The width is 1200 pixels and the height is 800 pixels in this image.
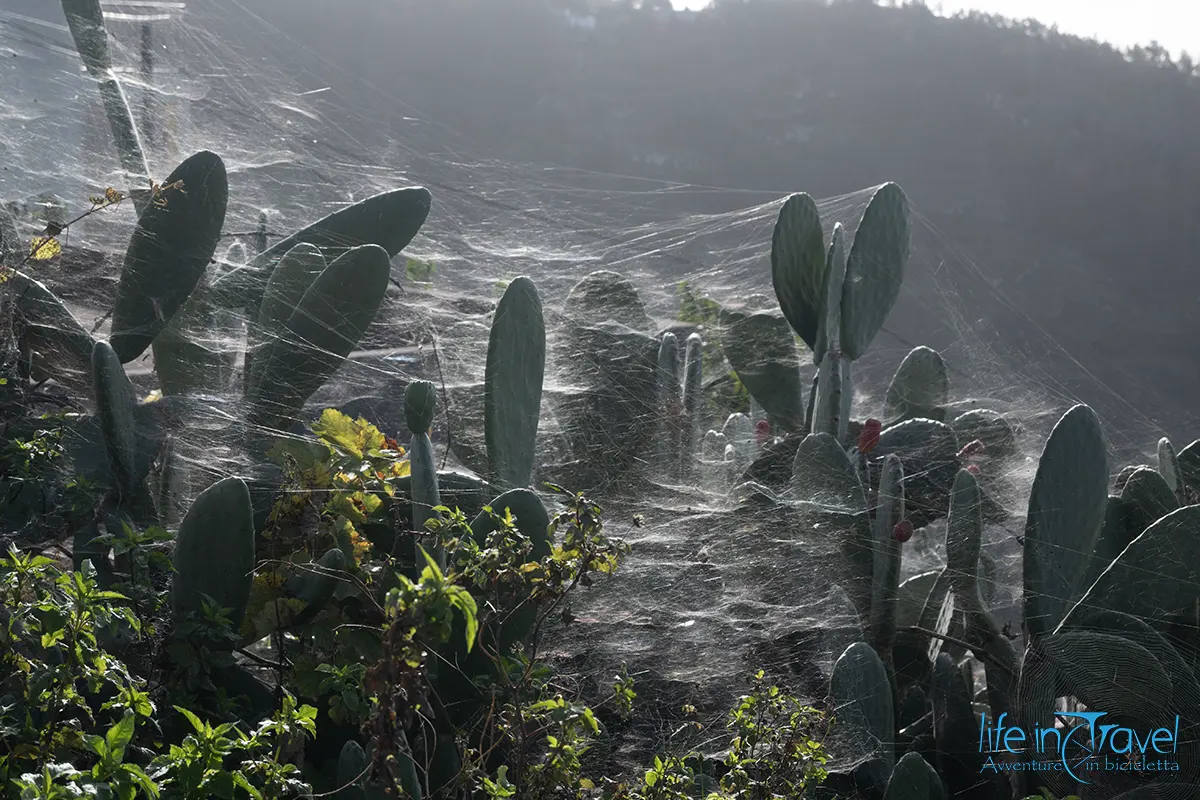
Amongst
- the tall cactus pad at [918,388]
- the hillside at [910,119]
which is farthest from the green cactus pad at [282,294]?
the hillside at [910,119]

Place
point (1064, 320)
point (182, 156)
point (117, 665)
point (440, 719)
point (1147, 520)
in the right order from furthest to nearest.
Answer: point (1064, 320)
point (182, 156)
point (1147, 520)
point (440, 719)
point (117, 665)

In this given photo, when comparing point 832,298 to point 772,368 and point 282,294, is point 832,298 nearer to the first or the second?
point 772,368

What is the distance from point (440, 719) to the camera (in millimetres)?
2184

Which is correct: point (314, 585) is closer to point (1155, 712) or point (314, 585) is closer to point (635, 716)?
point (635, 716)

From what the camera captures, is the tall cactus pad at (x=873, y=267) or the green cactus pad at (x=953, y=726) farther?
the tall cactus pad at (x=873, y=267)

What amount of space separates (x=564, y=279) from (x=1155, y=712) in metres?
2.62

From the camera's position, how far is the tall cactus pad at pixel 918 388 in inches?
169

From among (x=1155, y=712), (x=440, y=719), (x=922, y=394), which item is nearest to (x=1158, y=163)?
(x=922, y=394)

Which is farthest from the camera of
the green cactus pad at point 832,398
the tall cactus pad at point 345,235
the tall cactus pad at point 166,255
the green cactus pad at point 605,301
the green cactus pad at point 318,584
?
the green cactus pad at point 605,301

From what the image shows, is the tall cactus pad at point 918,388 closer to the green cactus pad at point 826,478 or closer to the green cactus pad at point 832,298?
the green cactus pad at point 832,298

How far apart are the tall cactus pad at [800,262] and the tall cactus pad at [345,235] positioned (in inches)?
47.8

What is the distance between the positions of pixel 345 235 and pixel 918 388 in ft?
7.94

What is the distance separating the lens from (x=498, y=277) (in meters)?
4.15

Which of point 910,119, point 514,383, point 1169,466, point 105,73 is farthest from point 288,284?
point 910,119
